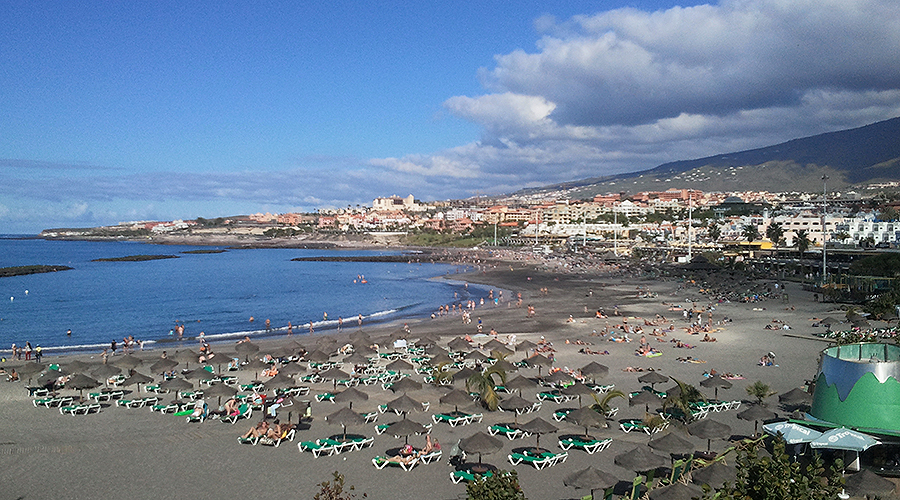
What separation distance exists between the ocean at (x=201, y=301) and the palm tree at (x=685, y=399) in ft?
85.0

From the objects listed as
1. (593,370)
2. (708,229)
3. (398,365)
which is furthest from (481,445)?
(708,229)

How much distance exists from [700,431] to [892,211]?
120 m

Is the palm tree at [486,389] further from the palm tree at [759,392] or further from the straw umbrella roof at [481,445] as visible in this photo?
the palm tree at [759,392]

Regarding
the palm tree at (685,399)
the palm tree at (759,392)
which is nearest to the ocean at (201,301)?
the palm tree at (685,399)

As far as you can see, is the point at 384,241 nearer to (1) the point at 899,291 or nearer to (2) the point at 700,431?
(1) the point at 899,291

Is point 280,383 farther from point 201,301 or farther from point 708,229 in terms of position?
point 708,229

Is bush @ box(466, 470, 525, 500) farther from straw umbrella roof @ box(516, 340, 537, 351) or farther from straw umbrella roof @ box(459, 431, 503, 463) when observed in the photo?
straw umbrella roof @ box(516, 340, 537, 351)

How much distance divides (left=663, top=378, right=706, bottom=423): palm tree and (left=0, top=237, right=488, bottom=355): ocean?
25.9 m

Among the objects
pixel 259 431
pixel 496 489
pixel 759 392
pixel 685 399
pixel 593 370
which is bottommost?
pixel 259 431

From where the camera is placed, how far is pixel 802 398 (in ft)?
57.4

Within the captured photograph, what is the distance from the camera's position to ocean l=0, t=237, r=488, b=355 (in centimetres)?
3938

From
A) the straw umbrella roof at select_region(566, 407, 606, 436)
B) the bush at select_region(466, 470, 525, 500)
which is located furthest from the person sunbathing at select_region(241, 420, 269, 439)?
the bush at select_region(466, 470, 525, 500)

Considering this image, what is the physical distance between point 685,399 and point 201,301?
158 ft

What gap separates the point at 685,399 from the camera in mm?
17016
